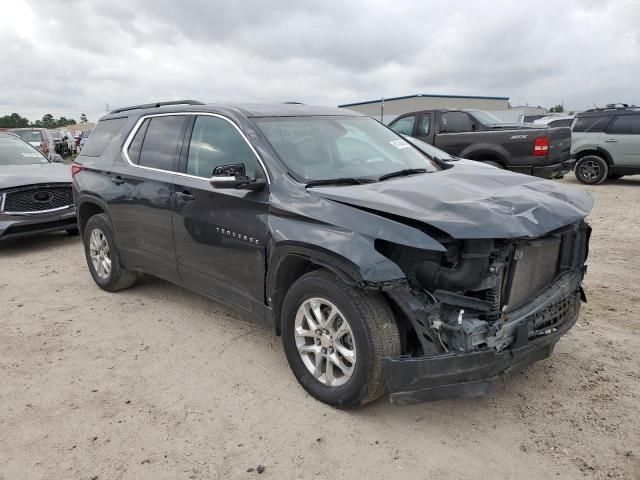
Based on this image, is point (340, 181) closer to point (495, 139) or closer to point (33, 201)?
point (33, 201)

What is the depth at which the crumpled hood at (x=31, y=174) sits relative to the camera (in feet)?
24.6

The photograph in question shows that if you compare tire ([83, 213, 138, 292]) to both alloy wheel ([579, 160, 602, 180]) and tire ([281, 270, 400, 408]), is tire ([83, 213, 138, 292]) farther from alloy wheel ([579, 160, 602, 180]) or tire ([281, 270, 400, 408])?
alloy wheel ([579, 160, 602, 180])

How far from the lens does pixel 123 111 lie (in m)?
5.45

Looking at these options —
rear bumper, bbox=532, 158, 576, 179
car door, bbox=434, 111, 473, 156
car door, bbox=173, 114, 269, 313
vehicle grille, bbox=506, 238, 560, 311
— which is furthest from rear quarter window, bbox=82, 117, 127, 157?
rear bumper, bbox=532, 158, 576, 179

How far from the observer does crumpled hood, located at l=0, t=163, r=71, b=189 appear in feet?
24.6

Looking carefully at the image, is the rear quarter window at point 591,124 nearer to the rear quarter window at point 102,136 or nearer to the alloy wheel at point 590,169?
the alloy wheel at point 590,169

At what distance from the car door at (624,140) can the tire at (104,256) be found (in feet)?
38.4

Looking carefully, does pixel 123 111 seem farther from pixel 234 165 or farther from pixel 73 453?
pixel 73 453

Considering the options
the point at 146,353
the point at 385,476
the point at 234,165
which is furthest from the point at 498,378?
the point at 146,353

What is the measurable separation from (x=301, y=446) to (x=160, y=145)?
2.92m

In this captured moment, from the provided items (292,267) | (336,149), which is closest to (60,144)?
(336,149)

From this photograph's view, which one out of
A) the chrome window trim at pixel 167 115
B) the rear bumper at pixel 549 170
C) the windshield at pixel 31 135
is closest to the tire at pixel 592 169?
the rear bumper at pixel 549 170

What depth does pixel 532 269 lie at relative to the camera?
3197 millimetres

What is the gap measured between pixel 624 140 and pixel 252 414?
1243 cm
